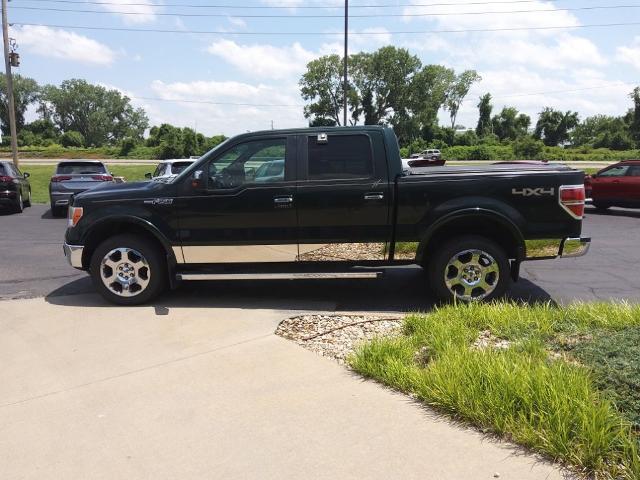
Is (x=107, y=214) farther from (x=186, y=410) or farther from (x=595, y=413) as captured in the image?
(x=595, y=413)

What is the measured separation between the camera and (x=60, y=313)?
584 cm

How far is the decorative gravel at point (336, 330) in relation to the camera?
4.69 meters

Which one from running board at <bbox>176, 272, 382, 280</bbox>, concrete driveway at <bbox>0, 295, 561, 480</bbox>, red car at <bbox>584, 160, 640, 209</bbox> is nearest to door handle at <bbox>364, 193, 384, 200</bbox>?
running board at <bbox>176, 272, 382, 280</bbox>

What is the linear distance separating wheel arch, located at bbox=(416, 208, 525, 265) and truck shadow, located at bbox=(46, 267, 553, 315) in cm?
62

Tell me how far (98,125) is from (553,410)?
129 metres

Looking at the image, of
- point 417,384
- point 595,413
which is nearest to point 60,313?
point 417,384

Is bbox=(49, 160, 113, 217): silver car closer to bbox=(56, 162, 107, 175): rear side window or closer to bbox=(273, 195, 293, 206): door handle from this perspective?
bbox=(56, 162, 107, 175): rear side window

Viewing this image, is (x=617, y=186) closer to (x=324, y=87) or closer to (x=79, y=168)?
(x=79, y=168)

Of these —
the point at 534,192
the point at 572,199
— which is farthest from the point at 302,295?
the point at 572,199

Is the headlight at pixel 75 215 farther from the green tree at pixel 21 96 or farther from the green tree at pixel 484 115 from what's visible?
the green tree at pixel 21 96

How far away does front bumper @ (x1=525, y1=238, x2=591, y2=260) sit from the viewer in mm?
5785

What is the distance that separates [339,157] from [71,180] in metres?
11.1

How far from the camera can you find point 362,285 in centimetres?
720

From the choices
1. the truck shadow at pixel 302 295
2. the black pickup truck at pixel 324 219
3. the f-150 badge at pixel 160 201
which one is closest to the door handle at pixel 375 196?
the black pickup truck at pixel 324 219
